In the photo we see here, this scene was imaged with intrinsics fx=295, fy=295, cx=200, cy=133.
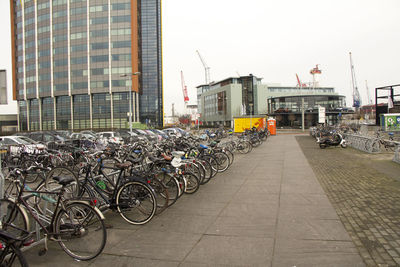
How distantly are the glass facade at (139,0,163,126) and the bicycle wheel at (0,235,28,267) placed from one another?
6982cm

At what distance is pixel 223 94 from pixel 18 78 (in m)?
55.2

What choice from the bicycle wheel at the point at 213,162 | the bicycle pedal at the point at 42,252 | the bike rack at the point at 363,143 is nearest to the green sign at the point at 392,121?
the bike rack at the point at 363,143

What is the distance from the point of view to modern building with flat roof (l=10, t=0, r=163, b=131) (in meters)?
56.0

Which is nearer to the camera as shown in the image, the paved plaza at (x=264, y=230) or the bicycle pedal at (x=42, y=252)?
the paved plaza at (x=264, y=230)

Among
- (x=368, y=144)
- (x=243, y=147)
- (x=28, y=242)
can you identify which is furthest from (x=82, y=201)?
→ (x=368, y=144)

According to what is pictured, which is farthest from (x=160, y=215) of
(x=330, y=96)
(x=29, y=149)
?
(x=330, y=96)

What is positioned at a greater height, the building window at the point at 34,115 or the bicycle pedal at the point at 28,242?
the building window at the point at 34,115

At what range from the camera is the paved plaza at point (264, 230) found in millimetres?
3424

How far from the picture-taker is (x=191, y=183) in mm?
6695

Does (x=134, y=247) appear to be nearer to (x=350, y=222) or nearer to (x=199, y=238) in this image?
(x=199, y=238)

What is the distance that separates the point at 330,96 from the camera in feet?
251

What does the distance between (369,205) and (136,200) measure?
4.22 metres

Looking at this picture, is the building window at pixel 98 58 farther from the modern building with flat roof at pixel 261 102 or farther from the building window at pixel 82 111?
the modern building with flat roof at pixel 261 102

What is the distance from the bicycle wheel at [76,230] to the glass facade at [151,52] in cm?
6898
